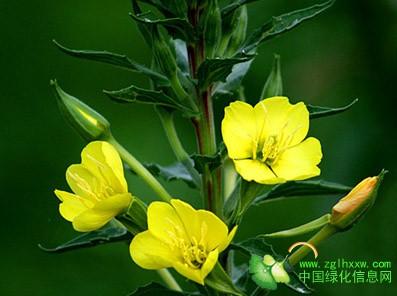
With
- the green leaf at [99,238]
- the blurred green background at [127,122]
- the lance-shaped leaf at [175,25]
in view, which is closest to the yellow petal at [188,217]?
the green leaf at [99,238]

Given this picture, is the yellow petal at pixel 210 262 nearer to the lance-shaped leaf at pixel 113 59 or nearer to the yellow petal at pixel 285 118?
the yellow petal at pixel 285 118

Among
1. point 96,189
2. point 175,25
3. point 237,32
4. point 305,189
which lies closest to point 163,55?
point 175,25

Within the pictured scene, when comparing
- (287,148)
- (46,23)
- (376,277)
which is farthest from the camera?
(46,23)

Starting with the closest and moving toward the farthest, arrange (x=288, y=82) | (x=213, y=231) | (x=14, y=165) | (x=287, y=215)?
(x=213, y=231), (x=288, y=82), (x=287, y=215), (x=14, y=165)

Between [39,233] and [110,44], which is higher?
[110,44]

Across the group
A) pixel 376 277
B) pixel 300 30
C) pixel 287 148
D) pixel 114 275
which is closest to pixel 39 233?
pixel 114 275

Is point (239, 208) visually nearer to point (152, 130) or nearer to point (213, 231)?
point (213, 231)
